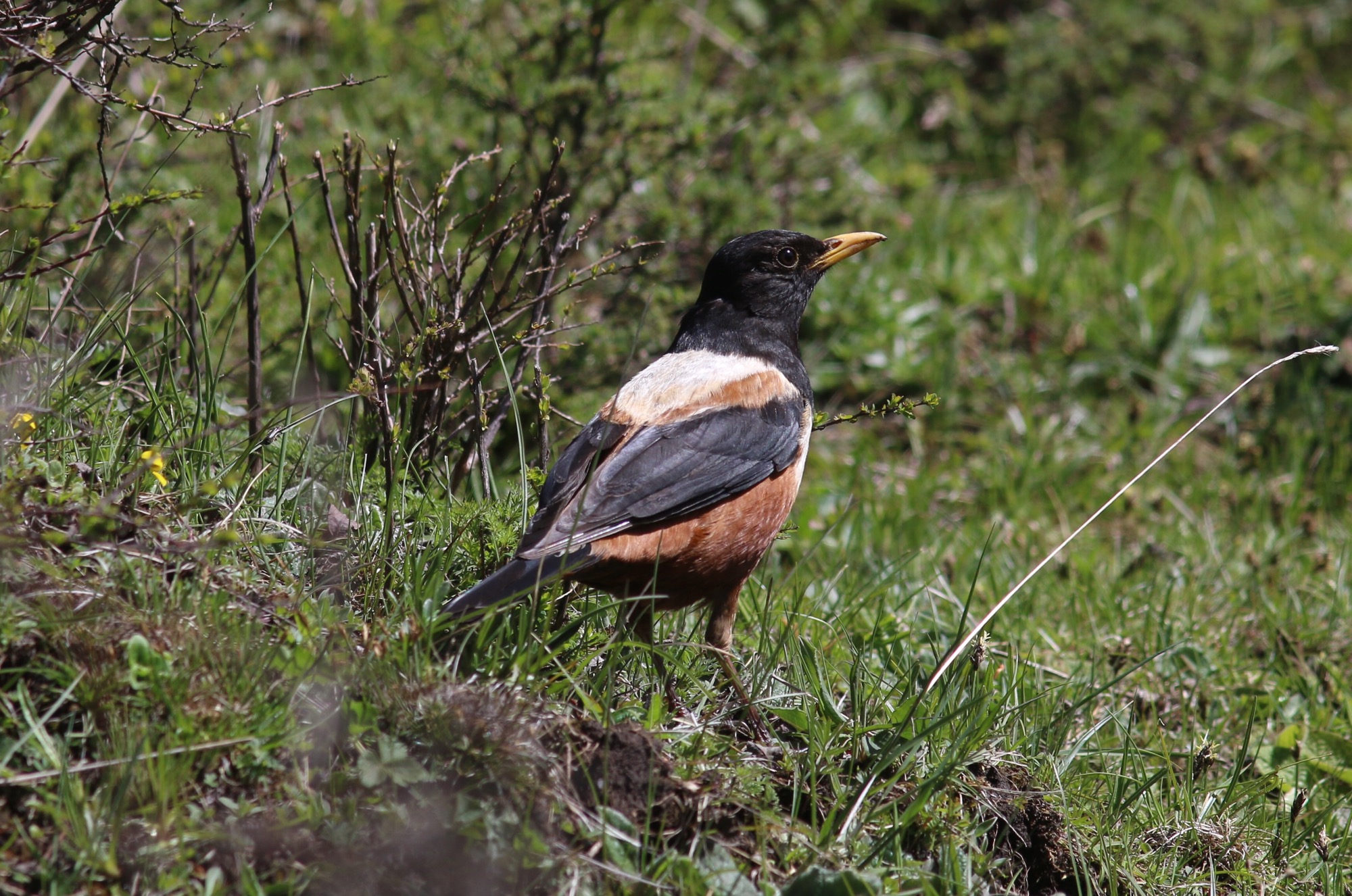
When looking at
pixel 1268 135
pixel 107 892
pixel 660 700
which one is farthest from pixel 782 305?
pixel 1268 135

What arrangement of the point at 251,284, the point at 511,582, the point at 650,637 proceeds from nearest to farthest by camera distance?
the point at 511,582 → the point at 650,637 → the point at 251,284

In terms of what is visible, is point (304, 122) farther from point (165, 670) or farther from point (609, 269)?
point (165, 670)

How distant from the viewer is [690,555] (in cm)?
412

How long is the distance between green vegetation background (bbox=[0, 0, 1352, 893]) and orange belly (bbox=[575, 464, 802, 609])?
197 millimetres

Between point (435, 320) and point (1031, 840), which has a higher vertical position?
point (435, 320)

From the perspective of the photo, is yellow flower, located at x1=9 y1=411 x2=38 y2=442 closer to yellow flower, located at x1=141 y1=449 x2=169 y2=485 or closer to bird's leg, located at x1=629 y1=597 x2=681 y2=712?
yellow flower, located at x1=141 y1=449 x2=169 y2=485

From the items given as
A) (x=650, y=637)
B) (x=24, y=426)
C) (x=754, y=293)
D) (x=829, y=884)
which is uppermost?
(x=24, y=426)

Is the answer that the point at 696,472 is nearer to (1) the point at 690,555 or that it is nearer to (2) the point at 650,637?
(1) the point at 690,555

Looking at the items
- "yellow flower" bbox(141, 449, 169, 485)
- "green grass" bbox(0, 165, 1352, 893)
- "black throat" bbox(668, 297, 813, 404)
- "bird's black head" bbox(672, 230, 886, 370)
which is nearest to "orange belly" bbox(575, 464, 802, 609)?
"green grass" bbox(0, 165, 1352, 893)

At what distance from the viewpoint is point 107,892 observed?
114 inches

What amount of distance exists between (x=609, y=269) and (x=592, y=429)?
0.57 m

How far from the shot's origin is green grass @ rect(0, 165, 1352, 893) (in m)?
3.07

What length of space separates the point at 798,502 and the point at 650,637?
2.30 metres

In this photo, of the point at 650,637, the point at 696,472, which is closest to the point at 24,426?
the point at 650,637
